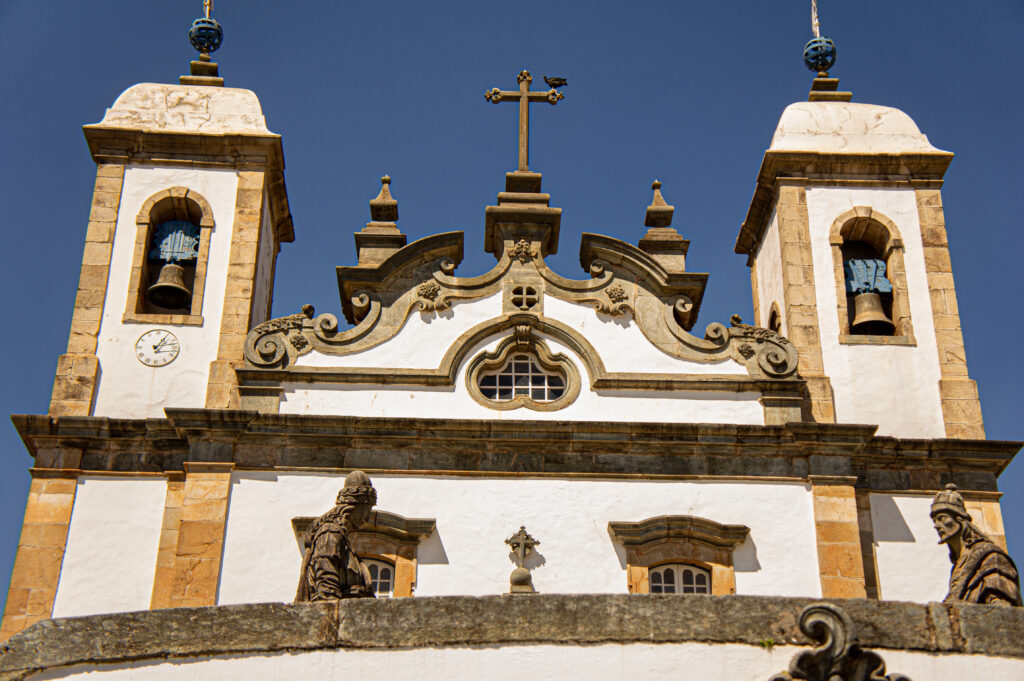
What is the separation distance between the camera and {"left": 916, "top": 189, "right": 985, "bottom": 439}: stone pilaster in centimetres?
1784

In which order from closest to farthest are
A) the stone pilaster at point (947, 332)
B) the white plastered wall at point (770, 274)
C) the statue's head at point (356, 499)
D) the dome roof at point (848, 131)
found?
the statue's head at point (356, 499) < the stone pilaster at point (947, 332) < the white plastered wall at point (770, 274) < the dome roof at point (848, 131)

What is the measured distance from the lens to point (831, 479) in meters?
16.6

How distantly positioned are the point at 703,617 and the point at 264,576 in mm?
7099

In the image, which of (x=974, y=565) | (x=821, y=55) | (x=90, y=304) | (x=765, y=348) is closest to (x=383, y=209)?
(x=90, y=304)

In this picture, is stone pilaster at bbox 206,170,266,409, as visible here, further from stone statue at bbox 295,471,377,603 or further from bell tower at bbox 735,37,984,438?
bell tower at bbox 735,37,984,438

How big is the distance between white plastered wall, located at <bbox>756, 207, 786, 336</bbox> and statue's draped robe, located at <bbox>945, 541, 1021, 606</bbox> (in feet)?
26.6

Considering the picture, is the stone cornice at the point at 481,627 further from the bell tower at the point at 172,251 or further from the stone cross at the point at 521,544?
the bell tower at the point at 172,251

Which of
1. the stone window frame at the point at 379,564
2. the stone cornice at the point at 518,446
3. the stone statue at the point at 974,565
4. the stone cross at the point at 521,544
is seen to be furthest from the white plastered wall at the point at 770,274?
the stone statue at the point at 974,565

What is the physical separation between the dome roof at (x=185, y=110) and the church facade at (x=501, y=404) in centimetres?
9

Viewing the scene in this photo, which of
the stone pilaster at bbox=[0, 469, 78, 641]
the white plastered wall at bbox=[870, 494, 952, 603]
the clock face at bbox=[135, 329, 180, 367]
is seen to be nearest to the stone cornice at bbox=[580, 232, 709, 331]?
the white plastered wall at bbox=[870, 494, 952, 603]

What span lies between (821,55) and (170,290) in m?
9.96

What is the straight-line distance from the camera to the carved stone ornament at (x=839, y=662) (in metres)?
9.59

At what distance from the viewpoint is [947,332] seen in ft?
61.1

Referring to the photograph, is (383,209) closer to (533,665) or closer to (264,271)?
(264,271)
